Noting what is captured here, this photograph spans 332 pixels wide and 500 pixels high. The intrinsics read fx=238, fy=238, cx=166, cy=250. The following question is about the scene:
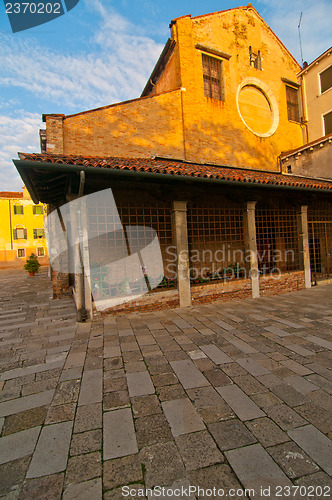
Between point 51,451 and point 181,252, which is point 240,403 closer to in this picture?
point 51,451

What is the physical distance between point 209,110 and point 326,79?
6.72 metres

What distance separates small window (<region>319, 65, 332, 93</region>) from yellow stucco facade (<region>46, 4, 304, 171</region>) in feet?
3.84

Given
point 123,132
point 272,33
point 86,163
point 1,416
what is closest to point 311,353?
point 1,416

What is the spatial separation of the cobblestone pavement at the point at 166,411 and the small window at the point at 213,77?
9792mm

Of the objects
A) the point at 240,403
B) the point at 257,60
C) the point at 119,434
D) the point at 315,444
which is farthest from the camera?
the point at 257,60

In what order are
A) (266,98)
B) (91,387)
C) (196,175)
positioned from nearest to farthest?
(91,387) → (196,175) → (266,98)

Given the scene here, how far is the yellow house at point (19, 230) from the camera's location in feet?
79.3

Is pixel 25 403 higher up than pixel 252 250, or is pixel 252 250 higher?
pixel 252 250

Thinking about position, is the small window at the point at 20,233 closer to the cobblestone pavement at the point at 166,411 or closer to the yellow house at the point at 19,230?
the yellow house at the point at 19,230

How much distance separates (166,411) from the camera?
2.21 m

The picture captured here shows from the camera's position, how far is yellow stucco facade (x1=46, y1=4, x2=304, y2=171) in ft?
26.2

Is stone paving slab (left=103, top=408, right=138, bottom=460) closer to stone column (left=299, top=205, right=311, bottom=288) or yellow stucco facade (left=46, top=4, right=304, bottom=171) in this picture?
yellow stucco facade (left=46, top=4, right=304, bottom=171)

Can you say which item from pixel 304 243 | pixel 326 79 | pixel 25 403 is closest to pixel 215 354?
pixel 25 403

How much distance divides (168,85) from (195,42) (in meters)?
1.77
